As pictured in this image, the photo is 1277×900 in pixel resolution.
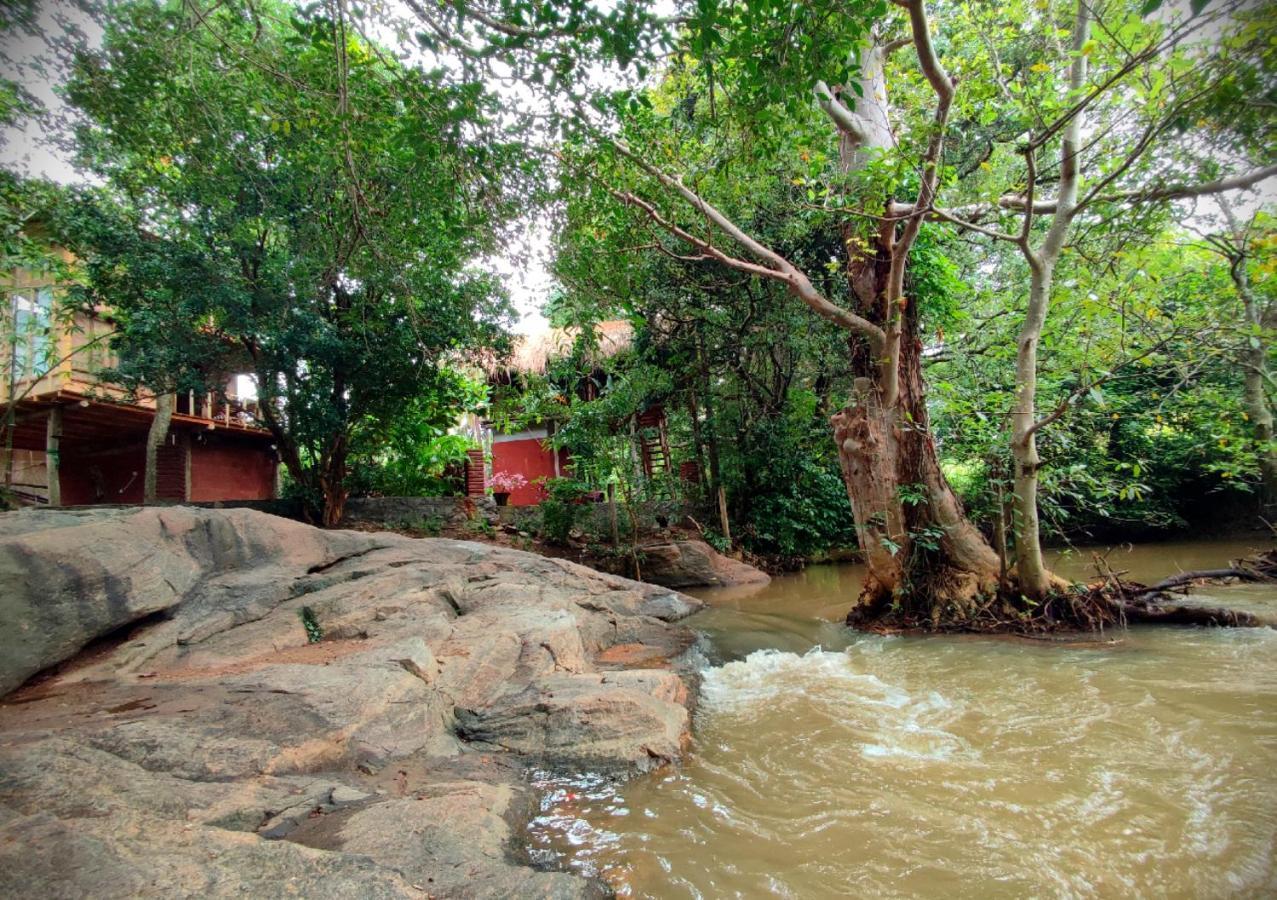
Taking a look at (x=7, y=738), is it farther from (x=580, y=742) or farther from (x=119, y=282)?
(x=119, y=282)

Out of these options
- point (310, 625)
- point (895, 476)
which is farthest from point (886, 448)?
point (310, 625)

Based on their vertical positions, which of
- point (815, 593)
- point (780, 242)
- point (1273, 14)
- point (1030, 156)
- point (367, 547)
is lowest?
point (815, 593)

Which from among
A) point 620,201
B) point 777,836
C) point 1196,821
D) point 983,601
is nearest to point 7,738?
point 777,836

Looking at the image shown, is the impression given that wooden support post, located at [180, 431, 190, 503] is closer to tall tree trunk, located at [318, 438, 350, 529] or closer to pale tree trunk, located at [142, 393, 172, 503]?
pale tree trunk, located at [142, 393, 172, 503]

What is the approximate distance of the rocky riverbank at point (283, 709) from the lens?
1896 mm

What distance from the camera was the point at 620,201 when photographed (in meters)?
6.27

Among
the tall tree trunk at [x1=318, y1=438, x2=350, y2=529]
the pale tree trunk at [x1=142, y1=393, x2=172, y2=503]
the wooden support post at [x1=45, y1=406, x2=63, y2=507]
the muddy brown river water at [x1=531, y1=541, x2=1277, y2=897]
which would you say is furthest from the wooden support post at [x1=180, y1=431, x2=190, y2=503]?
the muddy brown river water at [x1=531, y1=541, x2=1277, y2=897]

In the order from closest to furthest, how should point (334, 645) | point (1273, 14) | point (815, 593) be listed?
point (1273, 14) < point (334, 645) < point (815, 593)

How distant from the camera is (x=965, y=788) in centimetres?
276

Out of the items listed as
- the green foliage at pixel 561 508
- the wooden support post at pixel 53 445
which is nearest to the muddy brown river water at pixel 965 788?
the green foliage at pixel 561 508

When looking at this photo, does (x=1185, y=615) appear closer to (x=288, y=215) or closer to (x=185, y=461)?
(x=288, y=215)

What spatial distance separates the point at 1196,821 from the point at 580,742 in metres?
2.69

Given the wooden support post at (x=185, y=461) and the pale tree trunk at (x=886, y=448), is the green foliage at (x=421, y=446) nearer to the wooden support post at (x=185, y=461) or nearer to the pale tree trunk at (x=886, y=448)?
the wooden support post at (x=185, y=461)

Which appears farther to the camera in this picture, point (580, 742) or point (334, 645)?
point (334, 645)
